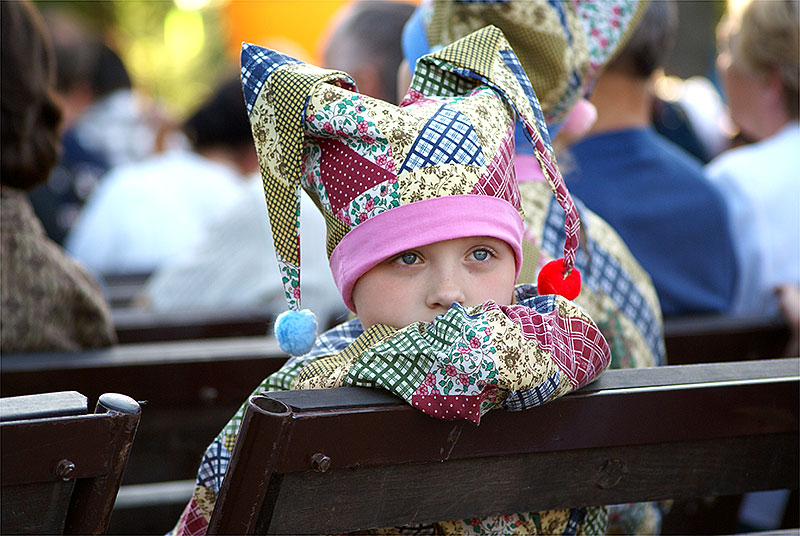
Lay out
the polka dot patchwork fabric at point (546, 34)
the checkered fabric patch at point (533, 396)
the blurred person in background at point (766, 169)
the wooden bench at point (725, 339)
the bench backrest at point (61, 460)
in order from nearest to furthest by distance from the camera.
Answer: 1. the bench backrest at point (61, 460)
2. the checkered fabric patch at point (533, 396)
3. the polka dot patchwork fabric at point (546, 34)
4. the wooden bench at point (725, 339)
5. the blurred person in background at point (766, 169)

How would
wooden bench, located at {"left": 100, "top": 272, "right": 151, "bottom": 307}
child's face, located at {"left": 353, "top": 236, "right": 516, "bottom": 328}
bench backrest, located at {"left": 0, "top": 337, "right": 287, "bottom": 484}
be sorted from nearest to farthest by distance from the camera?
1. child's face, located at {"left": 353, "top": 236, "right": 516, "bottom": 328}
2. bench backrest, located at {"left": 0, "top": 337, "right": 287, "bottom": 484}
3. wooden bench, located at {"left": 100, "top": 272, "right": 151, "bottom": 307}

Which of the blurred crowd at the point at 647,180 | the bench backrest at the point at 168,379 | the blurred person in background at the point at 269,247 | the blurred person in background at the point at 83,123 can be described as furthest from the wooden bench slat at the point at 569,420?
the blurred person in background at the point at 83,123

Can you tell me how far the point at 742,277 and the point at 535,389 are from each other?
178 centimetres

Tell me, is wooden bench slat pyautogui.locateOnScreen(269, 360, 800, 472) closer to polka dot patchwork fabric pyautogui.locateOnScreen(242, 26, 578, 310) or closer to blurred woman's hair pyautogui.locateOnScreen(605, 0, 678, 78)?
polka dot patchwork fabric pyautogui.locateOnScreen(242, 26, 578, 310)

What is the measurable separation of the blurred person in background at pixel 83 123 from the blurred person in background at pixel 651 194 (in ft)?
10.5

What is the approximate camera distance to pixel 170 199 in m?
5.11

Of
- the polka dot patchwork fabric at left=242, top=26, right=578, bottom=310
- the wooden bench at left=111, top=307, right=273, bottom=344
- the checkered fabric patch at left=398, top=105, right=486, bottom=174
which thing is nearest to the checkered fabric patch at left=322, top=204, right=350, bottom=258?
the polka dot patchwork fabric at left=242, top=26, right=578, bottom=310

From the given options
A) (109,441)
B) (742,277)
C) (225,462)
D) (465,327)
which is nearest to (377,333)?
(465,327)

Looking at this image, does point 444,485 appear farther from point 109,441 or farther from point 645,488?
point 109,441

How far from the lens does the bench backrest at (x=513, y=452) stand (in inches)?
50.4

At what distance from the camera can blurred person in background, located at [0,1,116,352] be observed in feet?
7.33

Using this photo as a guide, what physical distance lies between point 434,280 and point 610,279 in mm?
641

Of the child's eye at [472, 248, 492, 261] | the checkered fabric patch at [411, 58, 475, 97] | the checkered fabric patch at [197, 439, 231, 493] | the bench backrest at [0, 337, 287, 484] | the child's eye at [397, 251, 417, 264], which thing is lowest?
the bench backrest at [0, 337, 287, 484]

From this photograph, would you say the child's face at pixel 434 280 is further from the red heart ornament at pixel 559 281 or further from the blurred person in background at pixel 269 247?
the blurred person in background at pixel 269 247
